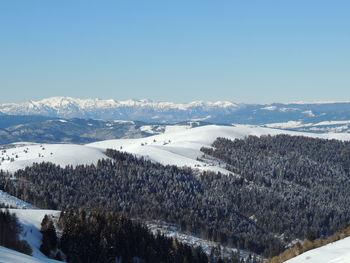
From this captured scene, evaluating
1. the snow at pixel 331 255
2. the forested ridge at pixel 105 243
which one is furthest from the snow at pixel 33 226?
the snow at pixel 331 255

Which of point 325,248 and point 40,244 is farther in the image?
point 40,244

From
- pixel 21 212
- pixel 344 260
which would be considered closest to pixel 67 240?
pixel 21 212

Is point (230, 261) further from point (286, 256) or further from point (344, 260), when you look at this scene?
point (344, 260)

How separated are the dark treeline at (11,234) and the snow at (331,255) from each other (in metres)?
53.4

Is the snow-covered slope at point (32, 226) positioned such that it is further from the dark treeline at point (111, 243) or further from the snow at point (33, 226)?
the dark treeline at point (111, 243)

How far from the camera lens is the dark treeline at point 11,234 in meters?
86.3

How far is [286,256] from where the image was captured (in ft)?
173

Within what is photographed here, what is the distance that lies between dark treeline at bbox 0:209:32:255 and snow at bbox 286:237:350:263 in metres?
53.4

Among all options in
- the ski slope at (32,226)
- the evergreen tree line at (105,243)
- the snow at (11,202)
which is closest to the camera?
the ski slope at (32,226)

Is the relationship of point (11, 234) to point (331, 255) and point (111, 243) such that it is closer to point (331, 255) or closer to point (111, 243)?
point (111, 243)

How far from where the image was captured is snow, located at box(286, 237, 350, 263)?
37.7m

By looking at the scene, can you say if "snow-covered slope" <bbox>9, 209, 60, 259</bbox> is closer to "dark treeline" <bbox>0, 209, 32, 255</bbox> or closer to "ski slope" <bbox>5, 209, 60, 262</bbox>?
"ski slope" <bbox>5, 209, 60, 262</bbox>

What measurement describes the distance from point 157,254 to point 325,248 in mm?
82376

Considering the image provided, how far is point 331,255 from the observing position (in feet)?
132
